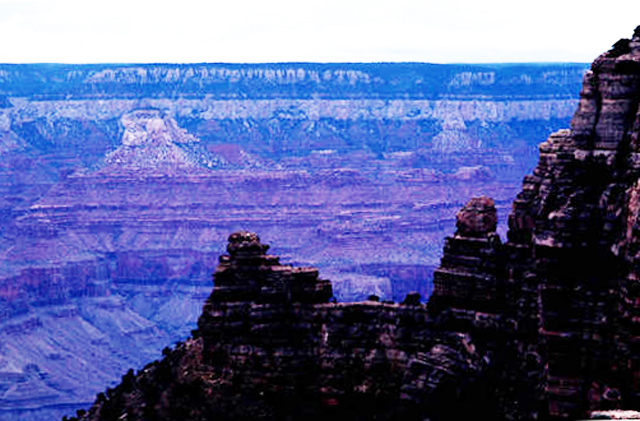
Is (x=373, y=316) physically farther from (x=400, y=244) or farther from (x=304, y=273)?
(x=400, y=244)

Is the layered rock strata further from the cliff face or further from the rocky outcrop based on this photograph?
the rocky outcrop

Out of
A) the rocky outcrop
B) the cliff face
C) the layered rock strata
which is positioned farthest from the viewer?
the rocky outcrop

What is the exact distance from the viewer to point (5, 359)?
152875 mm

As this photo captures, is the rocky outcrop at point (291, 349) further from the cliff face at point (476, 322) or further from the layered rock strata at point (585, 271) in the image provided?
the layered rock strata at point (585, 271)

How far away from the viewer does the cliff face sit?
26969 mm

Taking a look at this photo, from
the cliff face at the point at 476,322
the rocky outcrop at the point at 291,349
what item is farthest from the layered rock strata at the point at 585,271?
the rocky outcrop at the point at 291,349

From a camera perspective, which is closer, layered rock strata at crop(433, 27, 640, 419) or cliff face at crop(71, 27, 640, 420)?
layered rock strata at crop(433, 27, 640, 419)

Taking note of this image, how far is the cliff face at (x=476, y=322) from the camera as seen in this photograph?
27.0 m

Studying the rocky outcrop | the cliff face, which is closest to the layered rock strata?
the cliff face

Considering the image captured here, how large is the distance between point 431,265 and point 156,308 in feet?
101

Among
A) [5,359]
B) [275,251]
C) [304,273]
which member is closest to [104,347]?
[5,359]

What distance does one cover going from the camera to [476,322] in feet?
100

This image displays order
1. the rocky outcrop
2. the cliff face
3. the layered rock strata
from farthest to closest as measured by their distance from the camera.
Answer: the rocky outcrop < the cliff face < the layered rock strata

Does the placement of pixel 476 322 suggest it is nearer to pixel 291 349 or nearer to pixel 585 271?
pixel 291 349
